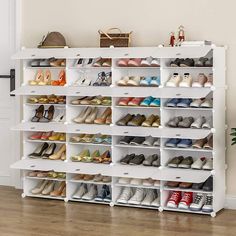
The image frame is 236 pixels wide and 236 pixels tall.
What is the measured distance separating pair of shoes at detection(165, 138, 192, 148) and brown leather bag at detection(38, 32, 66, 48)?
59.4 inches

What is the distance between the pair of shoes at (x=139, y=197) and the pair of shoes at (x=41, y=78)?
1346mm

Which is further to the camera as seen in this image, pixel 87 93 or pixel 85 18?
pixel 85 18

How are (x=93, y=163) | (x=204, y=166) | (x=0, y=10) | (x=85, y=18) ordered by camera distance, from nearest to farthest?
(x=204, y=166) → (x=93, y=163) → (x=85, y=18) → (x=0, y=10)

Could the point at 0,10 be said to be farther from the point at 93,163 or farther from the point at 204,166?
the point at 204,166

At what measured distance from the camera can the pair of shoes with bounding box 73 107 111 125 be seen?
5922 millimetres

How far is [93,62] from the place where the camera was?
20.0 feet

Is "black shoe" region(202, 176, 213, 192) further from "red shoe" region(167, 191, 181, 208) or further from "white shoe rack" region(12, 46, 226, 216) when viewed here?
"red shoe" region(167, 191, 181, 208)

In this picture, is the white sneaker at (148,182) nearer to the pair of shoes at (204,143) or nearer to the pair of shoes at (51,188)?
the pair of shoes at (204,143)

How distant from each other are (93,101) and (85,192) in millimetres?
933

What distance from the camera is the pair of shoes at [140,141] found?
5.78 metres

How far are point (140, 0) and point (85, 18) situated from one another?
0.62 meters

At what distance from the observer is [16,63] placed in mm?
6691

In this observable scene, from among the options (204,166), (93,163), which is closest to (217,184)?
(204,166)

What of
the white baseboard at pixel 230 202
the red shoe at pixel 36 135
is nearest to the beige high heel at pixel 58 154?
the red shoe at pixel 36 135
